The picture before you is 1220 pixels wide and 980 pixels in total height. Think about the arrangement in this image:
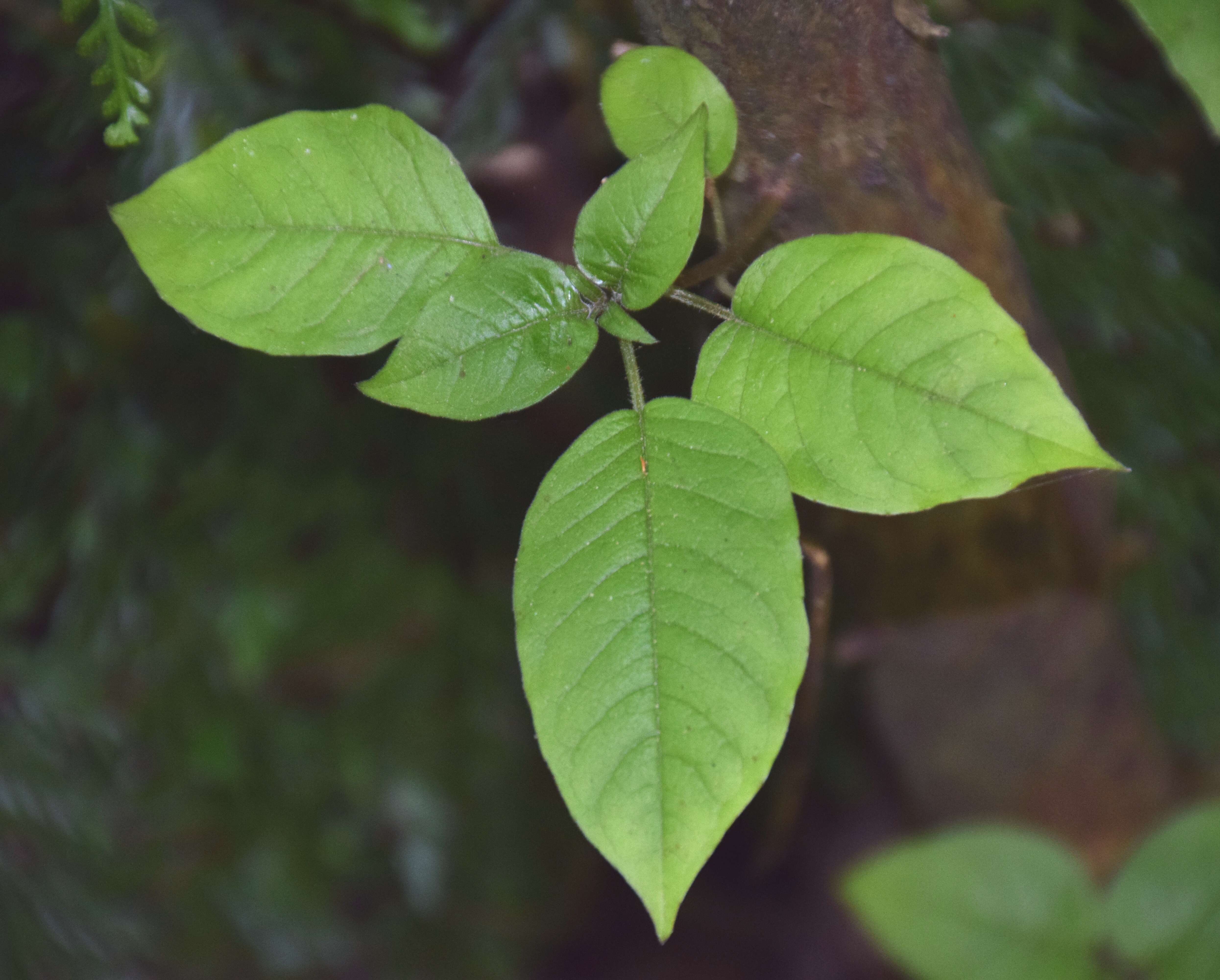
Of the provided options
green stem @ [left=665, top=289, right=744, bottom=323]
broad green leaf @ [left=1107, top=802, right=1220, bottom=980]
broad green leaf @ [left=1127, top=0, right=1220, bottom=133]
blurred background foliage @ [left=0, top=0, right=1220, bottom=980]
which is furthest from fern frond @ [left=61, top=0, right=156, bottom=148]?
broad green leaf @ [left=1107, top=802, right=1220, bottom=980]

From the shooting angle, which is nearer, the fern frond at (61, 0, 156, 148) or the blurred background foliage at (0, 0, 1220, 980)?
the fern frond at (61, 0, 156, 148)

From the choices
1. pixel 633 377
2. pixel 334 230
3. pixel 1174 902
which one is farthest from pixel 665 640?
pixel 1174 902

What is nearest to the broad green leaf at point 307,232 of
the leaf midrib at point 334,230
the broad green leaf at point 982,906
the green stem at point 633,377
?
the leaf midrib at point 334,230

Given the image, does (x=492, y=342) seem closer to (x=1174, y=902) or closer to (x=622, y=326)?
(x=622, y=326)

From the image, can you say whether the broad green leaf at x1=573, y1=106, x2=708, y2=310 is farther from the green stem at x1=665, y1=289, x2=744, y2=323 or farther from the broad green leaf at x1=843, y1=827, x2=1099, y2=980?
the broad green leaf at x1=843, y1=827, x2=1099, y2=980

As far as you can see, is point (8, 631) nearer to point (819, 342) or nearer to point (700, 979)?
point (819, 342)

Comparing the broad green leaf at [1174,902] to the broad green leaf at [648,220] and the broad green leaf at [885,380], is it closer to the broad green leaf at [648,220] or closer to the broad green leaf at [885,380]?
the broad green leaf at [885,380]
